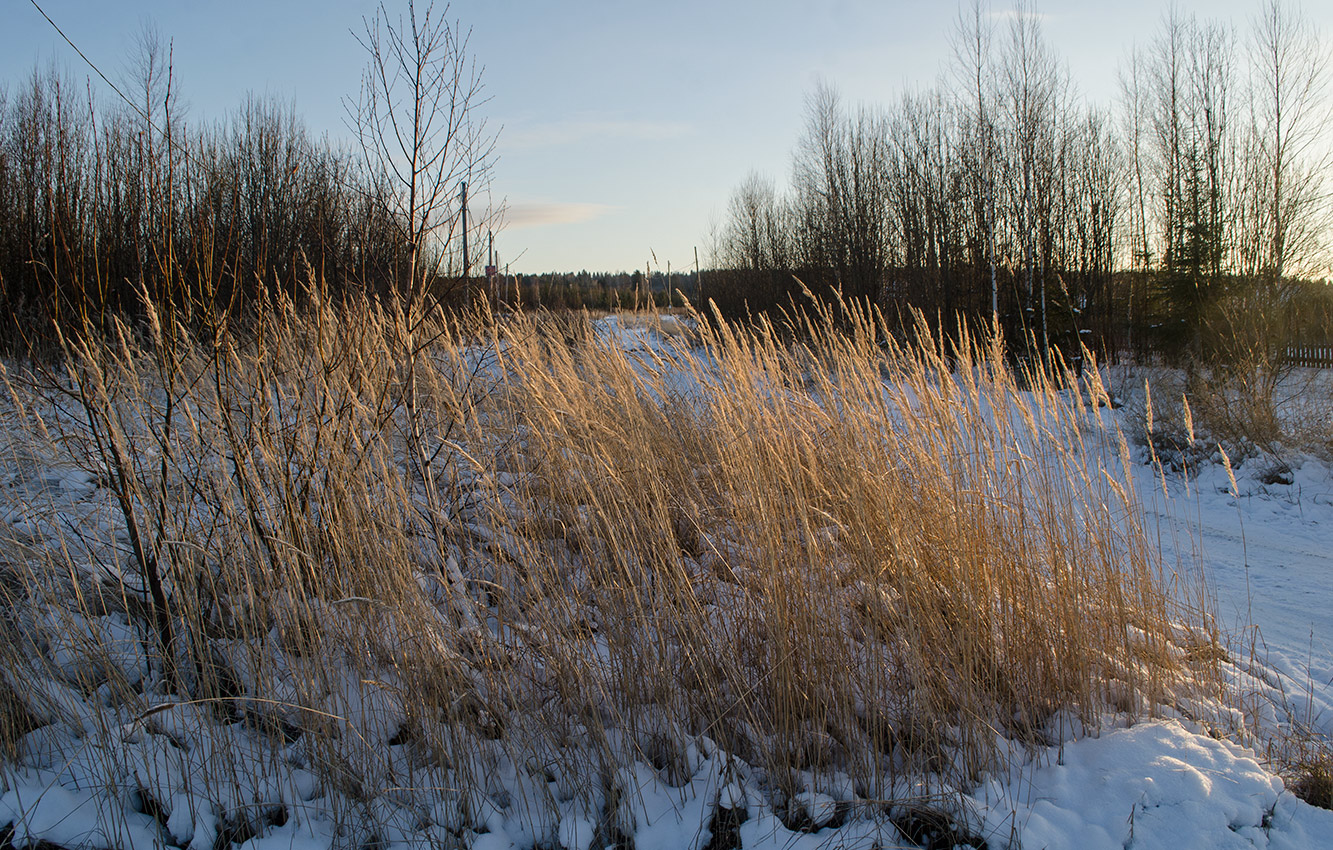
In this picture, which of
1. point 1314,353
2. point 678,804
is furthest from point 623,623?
point 1314,353

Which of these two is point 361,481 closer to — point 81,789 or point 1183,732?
point 81,789

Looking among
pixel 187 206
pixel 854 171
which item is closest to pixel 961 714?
pixel 187 206

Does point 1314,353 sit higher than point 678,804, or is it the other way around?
point 1314,353

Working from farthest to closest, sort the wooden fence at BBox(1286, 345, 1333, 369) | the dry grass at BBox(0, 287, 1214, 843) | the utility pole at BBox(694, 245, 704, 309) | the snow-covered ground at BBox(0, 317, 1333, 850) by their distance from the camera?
the utility pole at BBox(694, 245, 704, 309) → the wooden fence at BBox(1286, 345, 1333, 369) → the dry grass at BBox(0, 287, 1214, 843) → the snow-covered ground at BBox(0, 317, 1333, 850)

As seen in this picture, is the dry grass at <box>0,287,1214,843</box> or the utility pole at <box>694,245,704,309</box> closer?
the dry grass at <box>0,287,1214,843</box>

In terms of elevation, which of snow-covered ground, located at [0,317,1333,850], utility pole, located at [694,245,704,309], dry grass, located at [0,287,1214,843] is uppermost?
utility pole, located at [694,245,704,309]

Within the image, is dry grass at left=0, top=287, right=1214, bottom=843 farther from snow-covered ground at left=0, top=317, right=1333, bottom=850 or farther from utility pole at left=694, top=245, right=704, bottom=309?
utility pole at left=694, top=245, right=704, bottom=309

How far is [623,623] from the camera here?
7.91 feet

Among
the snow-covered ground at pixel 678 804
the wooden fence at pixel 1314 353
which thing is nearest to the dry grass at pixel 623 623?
the snow-covered ground at pixel 678 804

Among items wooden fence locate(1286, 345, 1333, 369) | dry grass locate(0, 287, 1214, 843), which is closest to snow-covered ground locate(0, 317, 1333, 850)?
dry grass locate(0, 287, 1214, 843)

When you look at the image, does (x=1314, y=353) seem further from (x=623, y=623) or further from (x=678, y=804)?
(x=678, y=804)

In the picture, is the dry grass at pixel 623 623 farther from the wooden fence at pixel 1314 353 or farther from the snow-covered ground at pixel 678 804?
the wooden fence at pixel 1314 353

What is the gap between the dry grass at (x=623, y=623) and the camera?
7.00 feet

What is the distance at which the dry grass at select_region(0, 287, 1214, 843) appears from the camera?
213cm
